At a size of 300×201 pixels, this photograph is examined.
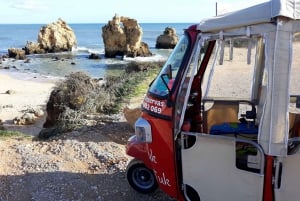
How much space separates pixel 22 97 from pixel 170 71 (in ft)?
84.0

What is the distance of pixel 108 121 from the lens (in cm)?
1028

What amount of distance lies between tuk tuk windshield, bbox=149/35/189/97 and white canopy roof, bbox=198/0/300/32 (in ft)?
1.28

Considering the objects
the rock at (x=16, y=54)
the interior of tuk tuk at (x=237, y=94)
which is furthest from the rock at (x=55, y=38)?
the interior of tuk tuk at (x=237, y=94)

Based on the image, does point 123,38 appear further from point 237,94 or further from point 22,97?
point 237,94

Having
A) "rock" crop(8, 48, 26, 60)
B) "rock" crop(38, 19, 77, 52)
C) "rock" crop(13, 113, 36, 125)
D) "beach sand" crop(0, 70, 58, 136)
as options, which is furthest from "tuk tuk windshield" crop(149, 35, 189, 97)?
"rock" crop(38, 19, 77, 52)

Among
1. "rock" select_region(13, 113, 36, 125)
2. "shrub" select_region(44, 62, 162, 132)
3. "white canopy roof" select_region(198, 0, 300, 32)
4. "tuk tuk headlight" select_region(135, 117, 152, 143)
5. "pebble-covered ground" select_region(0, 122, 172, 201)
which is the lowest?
"rock" select_region(13, 113, 36, 125)

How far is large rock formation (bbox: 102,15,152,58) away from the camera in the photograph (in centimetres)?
6056

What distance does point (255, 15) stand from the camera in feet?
12.9

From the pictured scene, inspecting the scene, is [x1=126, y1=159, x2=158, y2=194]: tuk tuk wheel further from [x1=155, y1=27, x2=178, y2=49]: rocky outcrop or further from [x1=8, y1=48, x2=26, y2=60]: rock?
[x1=155, y1=27, x2=178, y2=49]: rocky outcrop

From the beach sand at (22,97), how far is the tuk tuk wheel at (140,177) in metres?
11.2

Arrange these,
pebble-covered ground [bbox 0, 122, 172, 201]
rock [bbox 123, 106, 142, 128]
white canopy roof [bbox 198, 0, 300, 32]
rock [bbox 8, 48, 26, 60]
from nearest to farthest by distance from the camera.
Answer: white canopy roof [bbox 198, 0, 300, 32] → pebble-covered ground [bbox 0, 122, 172, 201] → rock [bbox 123, 106, 142, 128] → rock [bbox 8, 48, 26, 60]

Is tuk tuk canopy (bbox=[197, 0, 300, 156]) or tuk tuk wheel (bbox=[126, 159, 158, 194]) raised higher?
tuk tuk canopy (bbox=[197, 0, 300, 156])

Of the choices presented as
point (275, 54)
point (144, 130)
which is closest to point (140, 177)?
point (144, 130)

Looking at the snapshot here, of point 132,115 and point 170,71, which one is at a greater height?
→ point 170,71
